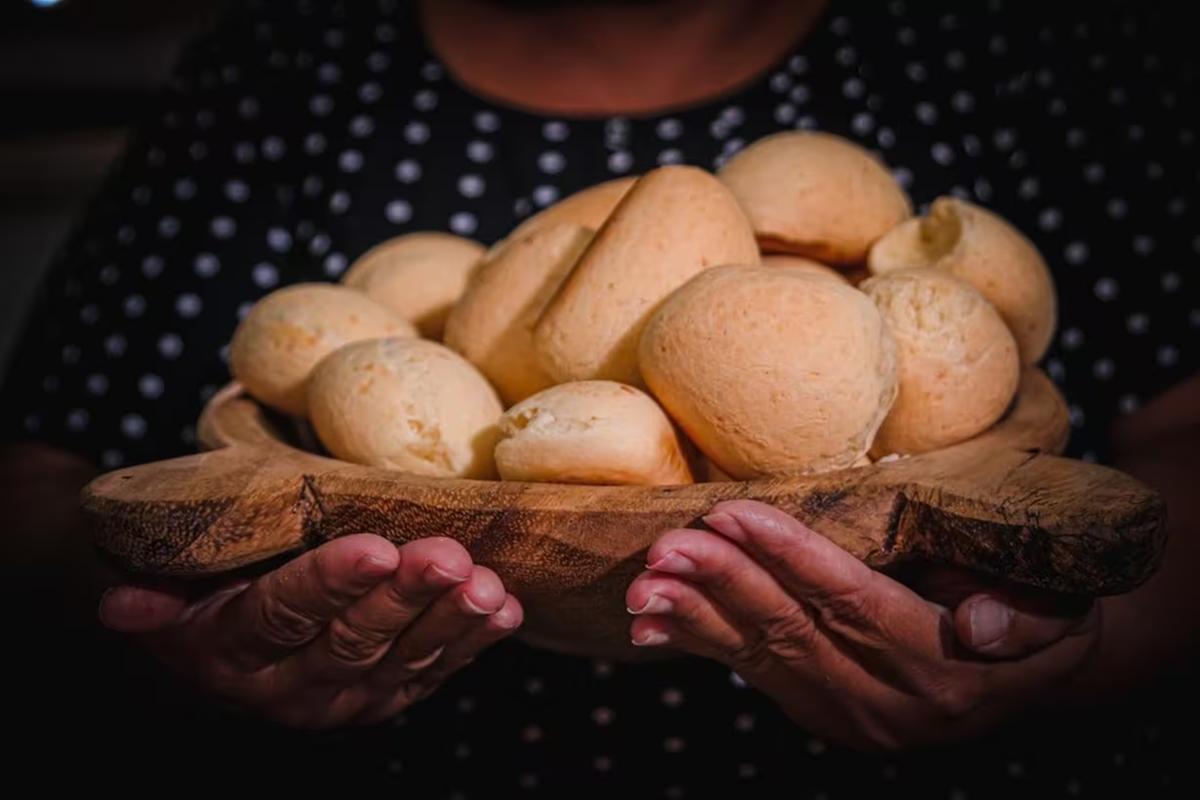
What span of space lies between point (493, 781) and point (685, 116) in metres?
0.53

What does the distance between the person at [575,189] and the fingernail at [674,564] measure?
8.8 inches

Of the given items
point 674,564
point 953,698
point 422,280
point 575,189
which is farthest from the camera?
point 575,189

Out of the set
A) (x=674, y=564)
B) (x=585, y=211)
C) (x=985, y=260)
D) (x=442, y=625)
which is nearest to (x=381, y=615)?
(x=442, y=625)

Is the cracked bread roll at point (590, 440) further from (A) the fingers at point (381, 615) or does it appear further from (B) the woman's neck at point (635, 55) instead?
(B) the woman's neck at point (635, 55)

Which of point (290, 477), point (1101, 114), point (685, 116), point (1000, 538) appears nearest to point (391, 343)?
point (290, 477)

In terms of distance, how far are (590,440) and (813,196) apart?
21 cm

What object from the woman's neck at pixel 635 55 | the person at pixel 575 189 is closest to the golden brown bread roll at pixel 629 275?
the person at pixel 575 189

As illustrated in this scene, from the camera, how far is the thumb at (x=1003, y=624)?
37 centimetres

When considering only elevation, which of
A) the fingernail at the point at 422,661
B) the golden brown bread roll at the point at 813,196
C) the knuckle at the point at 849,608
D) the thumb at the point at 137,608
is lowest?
the fingernail at the point at 422,661

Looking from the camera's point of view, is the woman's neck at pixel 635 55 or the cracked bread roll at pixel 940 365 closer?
the cracked bread roll at pixel 940 365

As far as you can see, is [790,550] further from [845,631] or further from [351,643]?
[351,643]

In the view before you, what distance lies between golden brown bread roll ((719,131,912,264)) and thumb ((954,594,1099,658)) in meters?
0.21

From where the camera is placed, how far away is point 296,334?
1.58 ft

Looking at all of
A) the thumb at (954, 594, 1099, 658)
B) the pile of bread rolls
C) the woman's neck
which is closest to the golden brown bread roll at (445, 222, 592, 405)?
the pile of bread rolls
